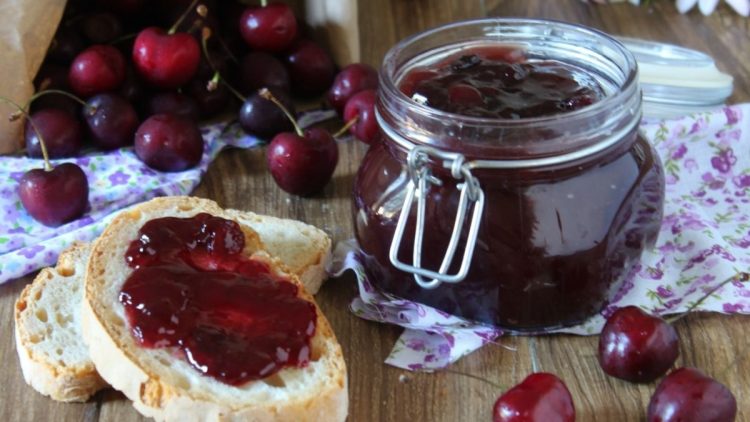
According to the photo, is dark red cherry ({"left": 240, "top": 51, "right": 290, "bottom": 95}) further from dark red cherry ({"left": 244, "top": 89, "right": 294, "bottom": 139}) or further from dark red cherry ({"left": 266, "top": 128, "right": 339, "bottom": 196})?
dark red cherry ({"left": 266, "top": 128, "right": 339, "bottom": 196})

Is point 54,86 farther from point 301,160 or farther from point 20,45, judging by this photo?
point 301,160

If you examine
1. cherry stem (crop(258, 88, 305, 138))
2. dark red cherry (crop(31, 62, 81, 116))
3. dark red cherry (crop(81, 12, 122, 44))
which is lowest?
dark red cherry (crop(31, 62, 81, 116))

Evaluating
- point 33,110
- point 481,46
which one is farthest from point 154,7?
point 481,46

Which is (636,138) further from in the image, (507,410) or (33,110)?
(33,110)

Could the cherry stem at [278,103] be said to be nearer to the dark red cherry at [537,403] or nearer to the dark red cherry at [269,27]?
the dark red cherry at [269,27]

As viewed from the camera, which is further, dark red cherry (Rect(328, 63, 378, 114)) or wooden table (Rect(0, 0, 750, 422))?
dark red cherry (Rect(328, 63, 378, 114))

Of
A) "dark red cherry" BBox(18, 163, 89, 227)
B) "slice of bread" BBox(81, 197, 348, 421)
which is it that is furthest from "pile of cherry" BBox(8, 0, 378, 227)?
"slice of bread" BBox(81, 197, 348, 421)

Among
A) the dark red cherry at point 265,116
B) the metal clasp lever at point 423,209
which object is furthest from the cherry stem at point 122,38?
the metal clasp lever at point 423,209
